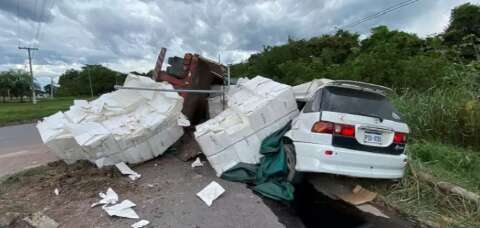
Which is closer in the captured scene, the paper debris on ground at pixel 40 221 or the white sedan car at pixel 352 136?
the paper debris on ground at pixel 40 221

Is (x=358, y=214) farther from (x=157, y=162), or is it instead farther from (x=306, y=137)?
Result: (x=157, y=162)

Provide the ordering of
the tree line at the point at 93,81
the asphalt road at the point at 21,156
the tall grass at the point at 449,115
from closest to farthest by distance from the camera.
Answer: the tall grass at the point at 449,115 → the asphalt road at the point at 21,156 → the tree line at the point at 93,81

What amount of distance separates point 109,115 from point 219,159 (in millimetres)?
2623

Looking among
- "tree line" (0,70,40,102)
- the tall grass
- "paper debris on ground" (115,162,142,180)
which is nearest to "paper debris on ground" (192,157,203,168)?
"paper debris on ground" (115,162,142,180)

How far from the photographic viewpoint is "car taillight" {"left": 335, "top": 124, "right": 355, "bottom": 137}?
4199mm

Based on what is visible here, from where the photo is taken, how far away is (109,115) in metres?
6.50

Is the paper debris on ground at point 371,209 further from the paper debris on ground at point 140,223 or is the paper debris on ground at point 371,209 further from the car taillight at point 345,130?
the paper debris on ground at point 140,223

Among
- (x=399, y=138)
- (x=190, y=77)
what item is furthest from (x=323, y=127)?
(x=190, y=77)

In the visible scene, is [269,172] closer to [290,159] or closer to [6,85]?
[290,159]

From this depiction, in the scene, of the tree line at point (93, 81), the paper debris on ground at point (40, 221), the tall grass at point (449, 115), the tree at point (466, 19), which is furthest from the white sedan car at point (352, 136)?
the tree line at point (93, 81)

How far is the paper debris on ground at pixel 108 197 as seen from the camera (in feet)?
14.5

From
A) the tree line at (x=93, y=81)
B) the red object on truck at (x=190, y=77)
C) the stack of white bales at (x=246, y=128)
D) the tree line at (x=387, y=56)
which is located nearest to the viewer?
the stack of white bales at (x=246, y=128)

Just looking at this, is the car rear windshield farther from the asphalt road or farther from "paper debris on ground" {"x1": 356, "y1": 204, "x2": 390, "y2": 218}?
the asphalt road

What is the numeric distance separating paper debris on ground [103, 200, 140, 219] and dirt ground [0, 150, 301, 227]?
7 cm
